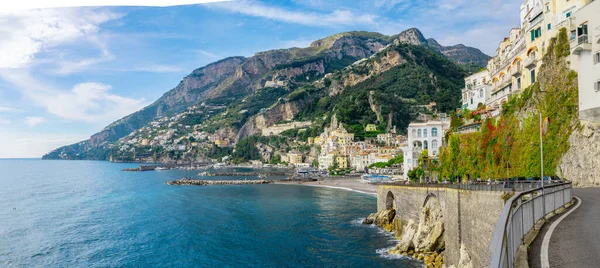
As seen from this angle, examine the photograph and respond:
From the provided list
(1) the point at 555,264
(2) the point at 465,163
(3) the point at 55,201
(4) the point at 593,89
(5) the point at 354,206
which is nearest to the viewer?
(1) the point at 555,264

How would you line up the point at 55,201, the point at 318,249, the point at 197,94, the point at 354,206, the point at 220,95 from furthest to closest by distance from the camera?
1. the point at 197,94
2. the point at 220,95
3. the point at 55,201
4. the point at 354,206
5. the point at 318,249

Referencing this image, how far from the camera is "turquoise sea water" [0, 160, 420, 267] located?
1250 centimetres

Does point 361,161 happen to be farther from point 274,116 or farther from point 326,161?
point 274,116

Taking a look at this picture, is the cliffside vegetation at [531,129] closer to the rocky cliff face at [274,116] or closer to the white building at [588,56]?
the white building at [588,56]

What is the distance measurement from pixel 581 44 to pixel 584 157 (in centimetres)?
290

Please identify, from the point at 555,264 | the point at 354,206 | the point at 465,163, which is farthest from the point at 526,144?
the point at 354,206

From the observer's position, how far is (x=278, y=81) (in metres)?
121

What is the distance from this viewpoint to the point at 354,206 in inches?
891

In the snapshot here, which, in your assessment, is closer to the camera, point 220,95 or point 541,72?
point 541,72

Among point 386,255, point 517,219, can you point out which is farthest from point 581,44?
point 517,219

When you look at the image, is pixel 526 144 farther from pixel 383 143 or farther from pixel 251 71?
pixel 251 71

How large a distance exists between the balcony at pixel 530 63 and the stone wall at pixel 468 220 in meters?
6.20

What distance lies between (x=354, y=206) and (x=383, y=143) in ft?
114

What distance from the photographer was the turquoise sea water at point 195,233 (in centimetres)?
1250
